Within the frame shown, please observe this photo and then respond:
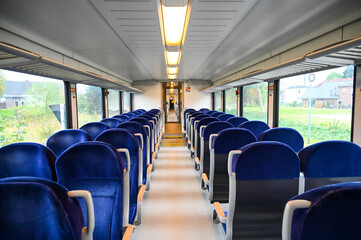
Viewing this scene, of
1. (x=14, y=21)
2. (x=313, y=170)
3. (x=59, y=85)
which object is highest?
(x=14, y=21)

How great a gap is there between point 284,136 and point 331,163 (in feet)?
3.57

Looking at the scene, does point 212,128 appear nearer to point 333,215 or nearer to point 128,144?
point 128,144

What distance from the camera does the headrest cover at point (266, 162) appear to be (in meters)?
1.82

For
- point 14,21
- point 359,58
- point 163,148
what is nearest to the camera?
point 359,58

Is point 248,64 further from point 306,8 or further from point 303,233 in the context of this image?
point 303,233

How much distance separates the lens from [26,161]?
203 cm

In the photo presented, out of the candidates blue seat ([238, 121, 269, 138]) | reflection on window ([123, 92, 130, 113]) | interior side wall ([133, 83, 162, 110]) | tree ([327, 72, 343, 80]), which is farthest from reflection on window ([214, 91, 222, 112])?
blue seat ([238, 121, 269, 138])

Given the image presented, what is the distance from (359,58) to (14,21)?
462cm

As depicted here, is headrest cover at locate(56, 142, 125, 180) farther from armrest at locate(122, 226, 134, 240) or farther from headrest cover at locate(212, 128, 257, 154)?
headrest cover at locate(212, 128, 257, 154)

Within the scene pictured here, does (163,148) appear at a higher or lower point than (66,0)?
lower

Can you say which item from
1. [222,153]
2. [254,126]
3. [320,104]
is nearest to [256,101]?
[320,104]

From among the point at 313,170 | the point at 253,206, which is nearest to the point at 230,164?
the point at 253,206

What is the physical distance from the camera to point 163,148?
828 cm

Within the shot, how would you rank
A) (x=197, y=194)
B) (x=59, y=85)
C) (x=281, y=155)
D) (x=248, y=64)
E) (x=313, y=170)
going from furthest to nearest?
(x=248, y=64) < (x=59, y=85) < (x=197, y=194) < (x=313, y=170) < (x=281, y=155)
